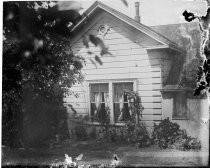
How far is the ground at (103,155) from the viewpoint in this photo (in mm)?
3645

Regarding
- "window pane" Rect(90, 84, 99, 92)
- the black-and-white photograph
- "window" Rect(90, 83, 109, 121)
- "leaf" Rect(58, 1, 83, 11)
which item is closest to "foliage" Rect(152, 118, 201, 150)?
A: the black-and-white photograph

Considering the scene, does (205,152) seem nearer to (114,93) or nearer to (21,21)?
(114,93)

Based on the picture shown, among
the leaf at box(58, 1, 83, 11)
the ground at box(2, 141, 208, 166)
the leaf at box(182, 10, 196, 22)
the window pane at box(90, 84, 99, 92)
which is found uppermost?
the leaf at box(58, 1, 83, 11)

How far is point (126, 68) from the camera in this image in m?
3.79

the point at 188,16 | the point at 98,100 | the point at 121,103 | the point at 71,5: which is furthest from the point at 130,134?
the point at 71,5

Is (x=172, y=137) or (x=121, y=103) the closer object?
(x=172, y=137)

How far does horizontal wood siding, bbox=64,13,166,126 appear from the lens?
3.71 metres

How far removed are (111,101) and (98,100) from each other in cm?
15

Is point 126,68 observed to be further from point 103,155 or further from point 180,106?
point 103,155

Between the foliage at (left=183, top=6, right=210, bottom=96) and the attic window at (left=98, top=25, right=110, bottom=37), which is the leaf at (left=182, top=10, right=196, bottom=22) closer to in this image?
the foliage at (left=183, top=6, right=210, bottom=96)

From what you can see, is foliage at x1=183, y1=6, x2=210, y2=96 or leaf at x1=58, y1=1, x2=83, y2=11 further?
leaf at x1=58, y1=1, x2=83, y2=11

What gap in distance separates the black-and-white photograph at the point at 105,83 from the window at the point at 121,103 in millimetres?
11

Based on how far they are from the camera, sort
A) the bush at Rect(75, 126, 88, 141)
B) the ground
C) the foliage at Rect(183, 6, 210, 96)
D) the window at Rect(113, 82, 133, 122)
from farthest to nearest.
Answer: the bush at Rect(75, 126, 88, 141) < the window at Rect(113, 82, 133, 122) < the ground < the foliage at Rect(183, 6, 210, 96)

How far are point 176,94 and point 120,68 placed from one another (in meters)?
0.66
